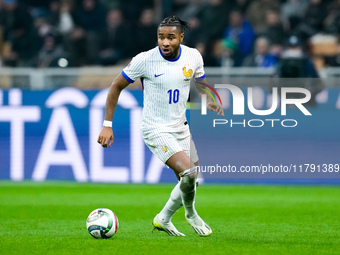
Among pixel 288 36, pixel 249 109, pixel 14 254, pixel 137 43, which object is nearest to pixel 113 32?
pixel 137 43

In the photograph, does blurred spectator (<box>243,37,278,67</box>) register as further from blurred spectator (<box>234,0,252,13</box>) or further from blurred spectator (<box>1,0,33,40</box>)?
blurred spectator (<box>1,0,33,40</box>)

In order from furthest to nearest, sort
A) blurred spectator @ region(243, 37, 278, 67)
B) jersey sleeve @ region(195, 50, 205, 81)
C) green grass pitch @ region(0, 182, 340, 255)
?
blurred spectator @ region(243, 37, 278, 67), jersey sleeve @ region(195, 50, 205, 81), green grass pitch @ region(0, 182, 340, 255)

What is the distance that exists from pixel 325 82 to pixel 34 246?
24.9 ft

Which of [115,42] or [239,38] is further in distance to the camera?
[115,42]

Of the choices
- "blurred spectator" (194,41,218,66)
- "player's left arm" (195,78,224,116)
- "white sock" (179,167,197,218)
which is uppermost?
"blurred spectator" (194,41,218,66)

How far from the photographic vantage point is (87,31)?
16.7m

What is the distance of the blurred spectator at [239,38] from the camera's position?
15.5m

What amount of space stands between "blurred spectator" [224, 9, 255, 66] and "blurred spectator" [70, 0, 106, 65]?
2921 millimetres

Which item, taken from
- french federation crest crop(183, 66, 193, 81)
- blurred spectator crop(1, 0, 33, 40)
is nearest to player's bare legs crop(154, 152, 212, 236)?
french federation crest crop(183, 66, 193, 81)

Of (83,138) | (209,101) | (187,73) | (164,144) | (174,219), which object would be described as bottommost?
(174,219)

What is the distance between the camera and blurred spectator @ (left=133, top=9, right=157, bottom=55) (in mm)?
15930

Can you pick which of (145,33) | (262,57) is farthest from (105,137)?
(145,33)

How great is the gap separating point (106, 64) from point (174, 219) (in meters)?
7.18

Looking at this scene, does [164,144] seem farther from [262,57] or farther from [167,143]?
[262,57]
